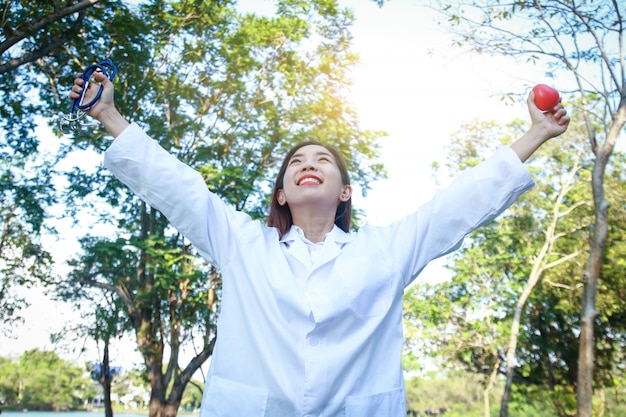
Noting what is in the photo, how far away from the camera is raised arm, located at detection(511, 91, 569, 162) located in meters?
1.78

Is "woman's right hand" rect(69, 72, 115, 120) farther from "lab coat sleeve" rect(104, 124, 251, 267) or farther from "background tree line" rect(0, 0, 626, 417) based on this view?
"background tree line" rect(0, 0, 626, 417)

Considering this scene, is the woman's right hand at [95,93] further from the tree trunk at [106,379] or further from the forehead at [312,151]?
the tree trunk at [106,379]

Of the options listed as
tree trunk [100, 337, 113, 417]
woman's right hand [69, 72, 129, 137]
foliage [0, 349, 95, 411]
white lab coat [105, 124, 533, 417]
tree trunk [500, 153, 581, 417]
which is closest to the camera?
white lab coat [105, 124, 533, 417]

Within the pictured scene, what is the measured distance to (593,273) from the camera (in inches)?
333

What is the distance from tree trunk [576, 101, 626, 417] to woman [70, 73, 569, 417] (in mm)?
7775

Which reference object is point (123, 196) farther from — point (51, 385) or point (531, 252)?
point (51, 385)

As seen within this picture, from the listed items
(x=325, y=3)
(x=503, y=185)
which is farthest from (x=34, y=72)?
(x=503, y=185)

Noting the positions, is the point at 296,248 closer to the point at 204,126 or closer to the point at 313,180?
the point at 313,180

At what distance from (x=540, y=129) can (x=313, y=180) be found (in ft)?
2.82

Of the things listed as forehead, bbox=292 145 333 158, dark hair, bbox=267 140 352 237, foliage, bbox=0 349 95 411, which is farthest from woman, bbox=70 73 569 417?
foliage, bbox=0 349 95 411

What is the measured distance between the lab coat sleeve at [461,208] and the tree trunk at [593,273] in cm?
784

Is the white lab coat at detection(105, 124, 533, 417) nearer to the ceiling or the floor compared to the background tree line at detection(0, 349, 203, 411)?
nearer to the ceiling

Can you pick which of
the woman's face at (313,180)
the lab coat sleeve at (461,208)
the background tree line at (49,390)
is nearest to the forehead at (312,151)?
the woman's face at (313,180)

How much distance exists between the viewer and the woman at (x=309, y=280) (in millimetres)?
1579
